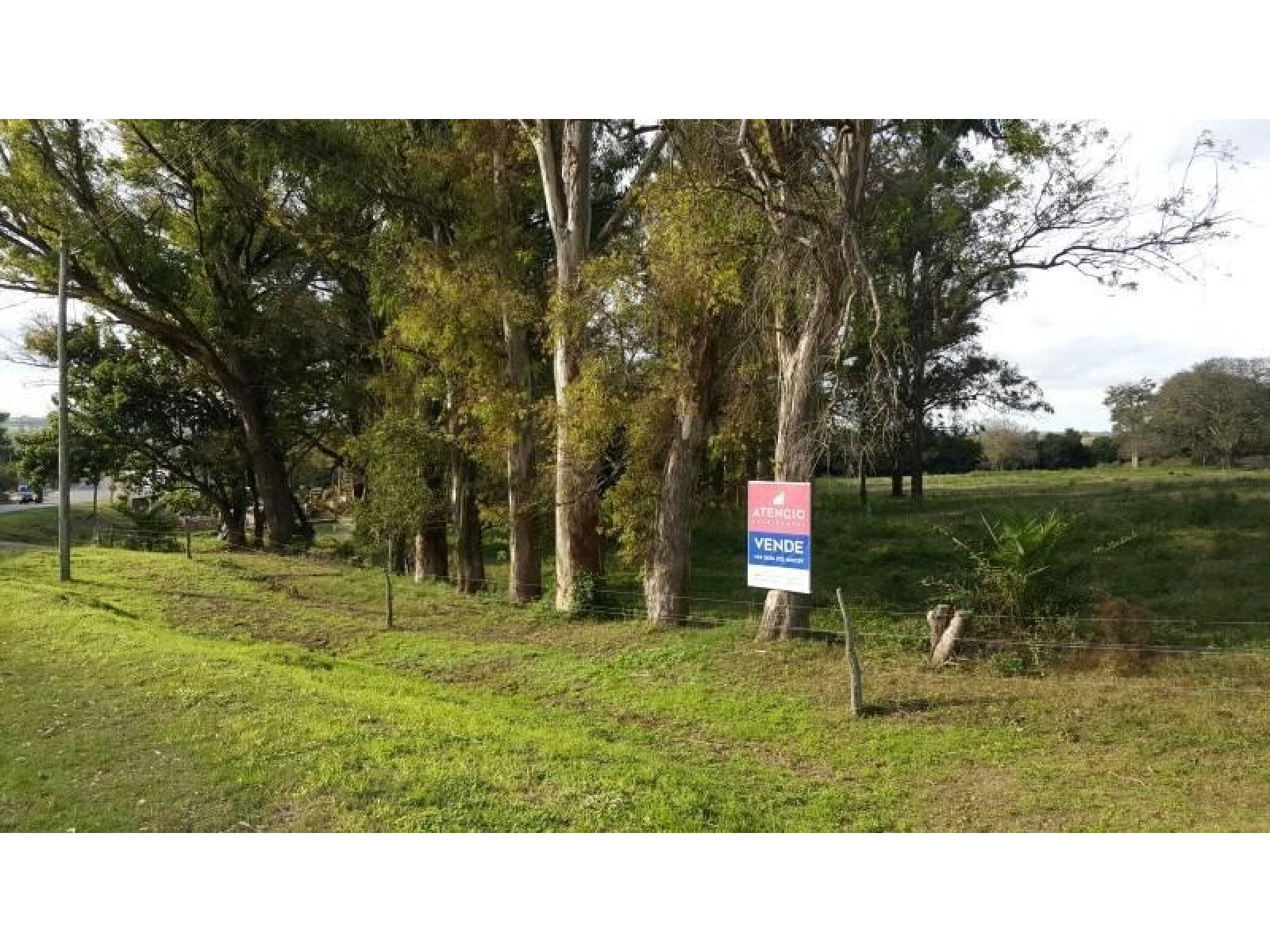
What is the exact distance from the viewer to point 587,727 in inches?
291

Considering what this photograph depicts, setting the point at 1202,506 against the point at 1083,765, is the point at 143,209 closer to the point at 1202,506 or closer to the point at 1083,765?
the point at 1083,765

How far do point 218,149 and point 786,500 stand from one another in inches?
523

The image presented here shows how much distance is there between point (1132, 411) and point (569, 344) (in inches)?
1273

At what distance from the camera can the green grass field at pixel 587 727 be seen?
5.13 m

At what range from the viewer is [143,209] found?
19531 millimetres

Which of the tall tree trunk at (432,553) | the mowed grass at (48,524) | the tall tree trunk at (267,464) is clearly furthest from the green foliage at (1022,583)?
the mowed grass at (48,524)

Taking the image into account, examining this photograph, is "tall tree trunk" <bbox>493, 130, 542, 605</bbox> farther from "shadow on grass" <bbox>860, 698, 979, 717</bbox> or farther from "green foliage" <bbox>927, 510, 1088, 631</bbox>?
"shadow on grass" <bbox>860, 698, 979, 717</bbox>

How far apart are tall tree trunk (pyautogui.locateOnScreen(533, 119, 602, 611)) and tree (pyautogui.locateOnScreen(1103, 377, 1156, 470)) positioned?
28639 millimetres

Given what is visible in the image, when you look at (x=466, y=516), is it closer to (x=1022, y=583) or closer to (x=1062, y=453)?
(x=1022, y=583)

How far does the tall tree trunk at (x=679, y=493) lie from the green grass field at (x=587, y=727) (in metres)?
0.54

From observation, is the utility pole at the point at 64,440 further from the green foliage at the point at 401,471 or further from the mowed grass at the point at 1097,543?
the mowed grass at the point at 1097,543

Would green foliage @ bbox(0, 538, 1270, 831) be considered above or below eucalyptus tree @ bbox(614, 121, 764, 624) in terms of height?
below

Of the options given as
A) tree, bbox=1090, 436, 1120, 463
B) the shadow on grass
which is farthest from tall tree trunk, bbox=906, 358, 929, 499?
tree, bbox=1090, 436, 1120, 463

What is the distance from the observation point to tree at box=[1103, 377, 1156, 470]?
111ft
